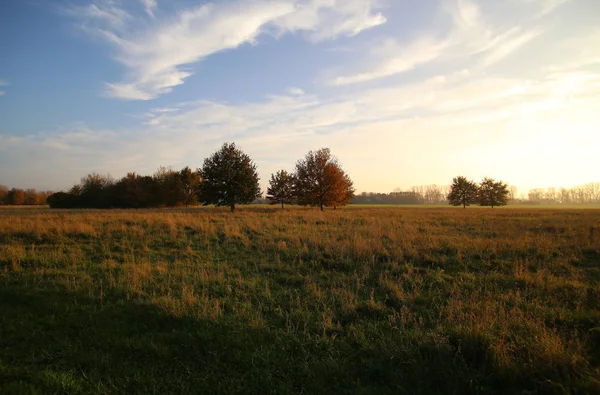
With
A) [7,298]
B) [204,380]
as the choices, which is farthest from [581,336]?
[7,298]

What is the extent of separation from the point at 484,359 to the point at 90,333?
19.9 feet

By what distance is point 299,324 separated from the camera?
5352 mm

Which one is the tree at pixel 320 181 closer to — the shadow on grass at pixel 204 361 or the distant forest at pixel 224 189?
the distant forest at pixel 224 189

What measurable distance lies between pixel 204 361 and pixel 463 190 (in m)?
85.9

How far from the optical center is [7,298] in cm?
645

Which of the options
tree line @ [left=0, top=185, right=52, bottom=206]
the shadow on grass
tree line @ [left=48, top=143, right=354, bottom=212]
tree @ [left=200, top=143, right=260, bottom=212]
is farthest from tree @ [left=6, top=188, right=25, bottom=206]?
the shadow on grass

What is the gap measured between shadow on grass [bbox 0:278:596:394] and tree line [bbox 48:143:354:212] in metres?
35.0

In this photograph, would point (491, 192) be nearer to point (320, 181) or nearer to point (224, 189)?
point (320, 181)

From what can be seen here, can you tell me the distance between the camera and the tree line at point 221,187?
40.0m

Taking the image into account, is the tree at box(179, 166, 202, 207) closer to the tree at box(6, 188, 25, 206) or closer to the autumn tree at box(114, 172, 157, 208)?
the autumn tree at box(114, 172, 157, 208)

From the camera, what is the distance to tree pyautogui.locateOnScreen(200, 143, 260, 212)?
130ft

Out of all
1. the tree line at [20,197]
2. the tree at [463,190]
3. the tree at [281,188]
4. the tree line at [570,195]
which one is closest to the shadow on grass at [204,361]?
the tree at [281,188]

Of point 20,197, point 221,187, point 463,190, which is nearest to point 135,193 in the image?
point 221,187

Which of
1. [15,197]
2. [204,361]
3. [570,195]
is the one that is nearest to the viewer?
[204,361]
